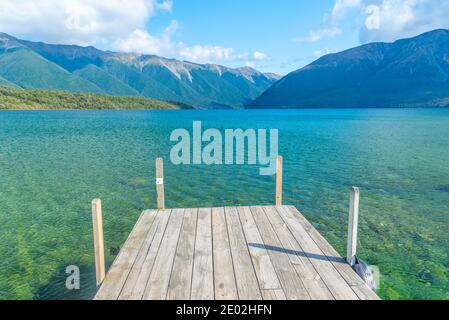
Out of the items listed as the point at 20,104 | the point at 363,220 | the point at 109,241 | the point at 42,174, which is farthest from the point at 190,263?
the point at 20,104

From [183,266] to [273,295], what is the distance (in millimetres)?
1911

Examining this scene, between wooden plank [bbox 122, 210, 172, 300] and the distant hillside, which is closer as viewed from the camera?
wooden plank [bbox 122, 210, 172, 300]

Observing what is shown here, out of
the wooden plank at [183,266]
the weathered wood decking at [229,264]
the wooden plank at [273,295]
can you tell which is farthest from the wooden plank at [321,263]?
the wooden plank at [183,266]

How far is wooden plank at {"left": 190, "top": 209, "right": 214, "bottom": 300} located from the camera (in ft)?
17.5

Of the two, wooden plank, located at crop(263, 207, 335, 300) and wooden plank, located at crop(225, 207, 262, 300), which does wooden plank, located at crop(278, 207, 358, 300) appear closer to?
wooden plank, located at crop(263, 207, 335, 300)

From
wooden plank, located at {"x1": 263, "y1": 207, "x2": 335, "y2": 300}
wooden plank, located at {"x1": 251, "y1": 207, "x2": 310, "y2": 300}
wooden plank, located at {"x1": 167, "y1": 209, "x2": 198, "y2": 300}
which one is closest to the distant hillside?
wooden plank, located at {"x1": 167, "y1": 209, "x2": 198, "y2": 300}

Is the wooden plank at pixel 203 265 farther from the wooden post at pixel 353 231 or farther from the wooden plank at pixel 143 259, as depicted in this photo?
the wooden post at pixel 353 231

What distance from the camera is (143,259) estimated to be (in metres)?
6.51

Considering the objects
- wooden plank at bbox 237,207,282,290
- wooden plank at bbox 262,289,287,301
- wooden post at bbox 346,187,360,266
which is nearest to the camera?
wooden plank at bbox 262,289,287,301

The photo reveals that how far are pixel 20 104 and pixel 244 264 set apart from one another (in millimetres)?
180888

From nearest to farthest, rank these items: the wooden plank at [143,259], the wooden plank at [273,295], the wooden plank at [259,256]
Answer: the wooden plank at [273,295]
the wooden plank at [143,259]
the wooden plank at [259,256]

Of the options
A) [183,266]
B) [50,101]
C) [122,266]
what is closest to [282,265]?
[183,266]

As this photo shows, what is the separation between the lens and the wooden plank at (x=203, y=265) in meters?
5.33
